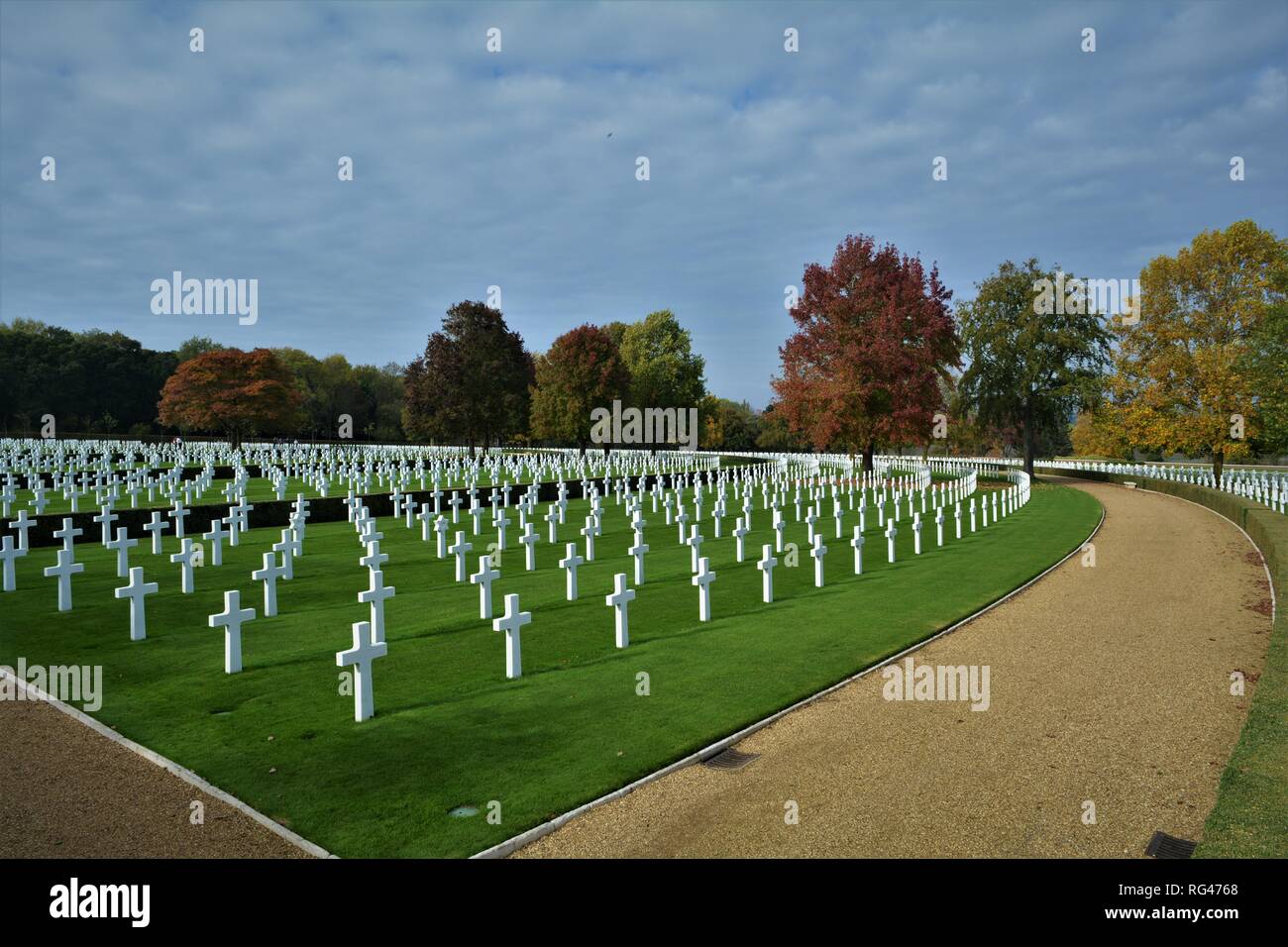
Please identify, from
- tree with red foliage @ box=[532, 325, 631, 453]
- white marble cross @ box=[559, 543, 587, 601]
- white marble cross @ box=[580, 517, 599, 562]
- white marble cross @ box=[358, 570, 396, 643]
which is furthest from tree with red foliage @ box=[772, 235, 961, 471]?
white marble cross @ box=[358, 570, 396, 643]

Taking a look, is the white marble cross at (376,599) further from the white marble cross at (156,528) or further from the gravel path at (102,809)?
the white marble cross at (156,528)

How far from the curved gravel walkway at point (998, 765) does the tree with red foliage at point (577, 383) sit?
45.5 meters

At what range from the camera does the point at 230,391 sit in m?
59.5

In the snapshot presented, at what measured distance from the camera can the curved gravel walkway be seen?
5.04m

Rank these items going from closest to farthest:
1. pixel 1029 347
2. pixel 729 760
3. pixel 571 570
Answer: pixel 729 760 → pixel 571 570 → pixel 1029 347

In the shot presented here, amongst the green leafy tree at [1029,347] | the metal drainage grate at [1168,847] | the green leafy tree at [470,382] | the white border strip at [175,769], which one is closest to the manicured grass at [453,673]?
the white border strip at [175,769]

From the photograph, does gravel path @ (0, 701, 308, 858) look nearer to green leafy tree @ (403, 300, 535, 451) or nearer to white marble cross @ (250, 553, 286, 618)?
white marble cross @ (250, 553, 286, 618)

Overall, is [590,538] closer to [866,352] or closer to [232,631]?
[232,631]

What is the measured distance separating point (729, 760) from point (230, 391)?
62.3 metres

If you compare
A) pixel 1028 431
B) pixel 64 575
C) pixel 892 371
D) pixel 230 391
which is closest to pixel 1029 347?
pixel 1028 431

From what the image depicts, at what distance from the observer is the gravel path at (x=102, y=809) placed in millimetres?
4898
